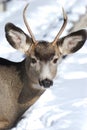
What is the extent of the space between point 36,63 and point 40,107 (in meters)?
1.05

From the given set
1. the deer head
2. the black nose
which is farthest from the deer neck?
the black nose

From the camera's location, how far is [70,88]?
741 cm

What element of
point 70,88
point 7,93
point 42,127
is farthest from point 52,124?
point 70,88

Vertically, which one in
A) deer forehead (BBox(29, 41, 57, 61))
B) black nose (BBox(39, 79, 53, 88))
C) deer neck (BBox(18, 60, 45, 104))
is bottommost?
deer neck (BBox(18, 60, 45, 104))

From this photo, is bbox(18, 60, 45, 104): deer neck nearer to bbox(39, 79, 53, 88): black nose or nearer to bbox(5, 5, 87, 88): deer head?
bbox(5, 5, 87, 88): deer head

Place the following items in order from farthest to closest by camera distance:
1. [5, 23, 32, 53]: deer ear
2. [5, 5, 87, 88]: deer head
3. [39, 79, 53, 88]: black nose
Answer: [5, 23, 32, 53]: deer ear
[5, 5, 87, 88]: deer head
[39, 79, 53, 88]: black nose

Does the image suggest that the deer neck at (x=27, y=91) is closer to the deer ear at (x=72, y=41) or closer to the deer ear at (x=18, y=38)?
the deer ear at (x=18, y=38)

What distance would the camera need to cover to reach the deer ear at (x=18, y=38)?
5.95 meters

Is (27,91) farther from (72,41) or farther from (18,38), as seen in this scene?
(72,41)

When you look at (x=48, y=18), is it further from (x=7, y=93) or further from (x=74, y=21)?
(x=7, y=93)

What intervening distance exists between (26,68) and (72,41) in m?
0.58

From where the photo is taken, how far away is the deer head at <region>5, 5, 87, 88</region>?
5.71 m

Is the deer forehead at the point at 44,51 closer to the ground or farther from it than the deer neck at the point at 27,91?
farther from it

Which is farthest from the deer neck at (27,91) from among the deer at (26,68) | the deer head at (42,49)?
the deer head at (42,49)
